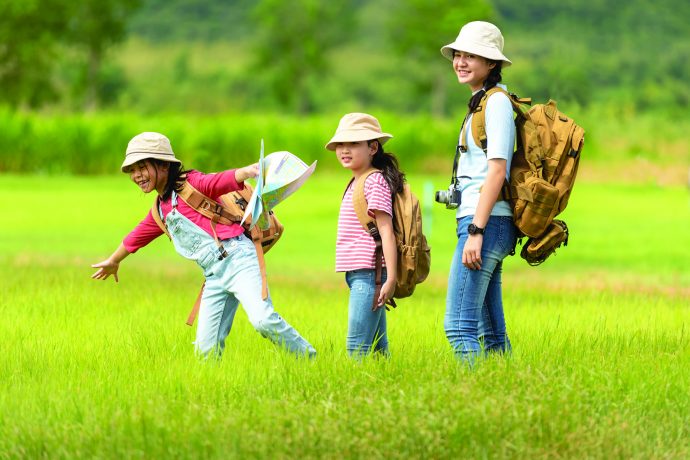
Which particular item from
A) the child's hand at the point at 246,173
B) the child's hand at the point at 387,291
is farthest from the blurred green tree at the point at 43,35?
the child's hand at the point at 387,291

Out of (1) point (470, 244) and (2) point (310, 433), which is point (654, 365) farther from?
(2) point (310, 433)

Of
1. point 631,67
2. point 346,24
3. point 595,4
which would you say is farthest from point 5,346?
point 595,4

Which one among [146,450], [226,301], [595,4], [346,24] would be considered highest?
[595,4]

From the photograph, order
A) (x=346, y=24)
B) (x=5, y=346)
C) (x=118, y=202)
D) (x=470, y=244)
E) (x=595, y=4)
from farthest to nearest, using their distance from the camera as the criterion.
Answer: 1. (x=595, y=4)
2. (x=346, y=24)
3. (x=118, y=202)
4. (x=5, y=346)
5. (x=470, y=244)

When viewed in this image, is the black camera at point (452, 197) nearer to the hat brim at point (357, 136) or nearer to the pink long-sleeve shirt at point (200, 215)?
the hat brim at point (357, 136)

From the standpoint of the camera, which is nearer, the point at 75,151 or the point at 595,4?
the point at 75,151

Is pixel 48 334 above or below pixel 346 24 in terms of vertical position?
below

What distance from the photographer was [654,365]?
7086mm

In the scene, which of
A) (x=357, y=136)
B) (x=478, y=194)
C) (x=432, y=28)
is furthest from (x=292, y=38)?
(x=478, y=194)

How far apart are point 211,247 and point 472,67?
192 centimetres

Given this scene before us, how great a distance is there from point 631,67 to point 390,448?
9674 cm

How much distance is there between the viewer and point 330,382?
6.32 metres

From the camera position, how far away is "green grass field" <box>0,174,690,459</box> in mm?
5562

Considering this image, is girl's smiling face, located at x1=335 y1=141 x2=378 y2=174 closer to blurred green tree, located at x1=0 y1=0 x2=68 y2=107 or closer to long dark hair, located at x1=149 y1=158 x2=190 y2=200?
long dark hair, located at x1=149 y1=158 x2=190 y2=200
